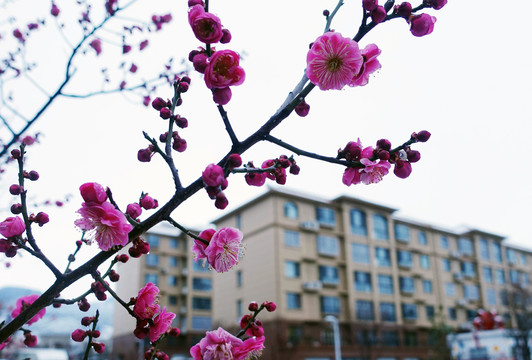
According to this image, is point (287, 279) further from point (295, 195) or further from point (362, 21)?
point (362, 21)

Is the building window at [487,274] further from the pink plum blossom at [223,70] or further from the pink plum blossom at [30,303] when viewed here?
the pink plum blossom at [223,70]

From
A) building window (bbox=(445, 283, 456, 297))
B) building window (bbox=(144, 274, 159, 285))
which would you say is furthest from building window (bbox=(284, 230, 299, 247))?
building window (bbox=(445, 283, 456, 297))

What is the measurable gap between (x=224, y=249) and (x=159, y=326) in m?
0.38

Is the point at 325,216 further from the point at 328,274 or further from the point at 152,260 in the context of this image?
the point at 152,260

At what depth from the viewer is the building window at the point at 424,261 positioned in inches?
1469

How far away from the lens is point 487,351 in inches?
715

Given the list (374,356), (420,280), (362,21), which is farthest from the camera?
(420,280)

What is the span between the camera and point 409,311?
34562 mm

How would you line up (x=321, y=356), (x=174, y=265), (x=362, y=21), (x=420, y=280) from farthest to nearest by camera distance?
(x=174, y=265) → (x=420, y=280) → (x=321, y=356) → (x=362, y=21)

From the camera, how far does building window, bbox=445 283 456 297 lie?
125ft

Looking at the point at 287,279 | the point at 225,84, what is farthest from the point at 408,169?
the point at 287,279

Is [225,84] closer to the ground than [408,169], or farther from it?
farther from it

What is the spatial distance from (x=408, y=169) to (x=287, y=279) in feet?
92.5

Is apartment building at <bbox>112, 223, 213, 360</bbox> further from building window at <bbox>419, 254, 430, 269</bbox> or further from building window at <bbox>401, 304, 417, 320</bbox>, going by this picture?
building window at <bbox>419, 254, 430, 269</bbox>
